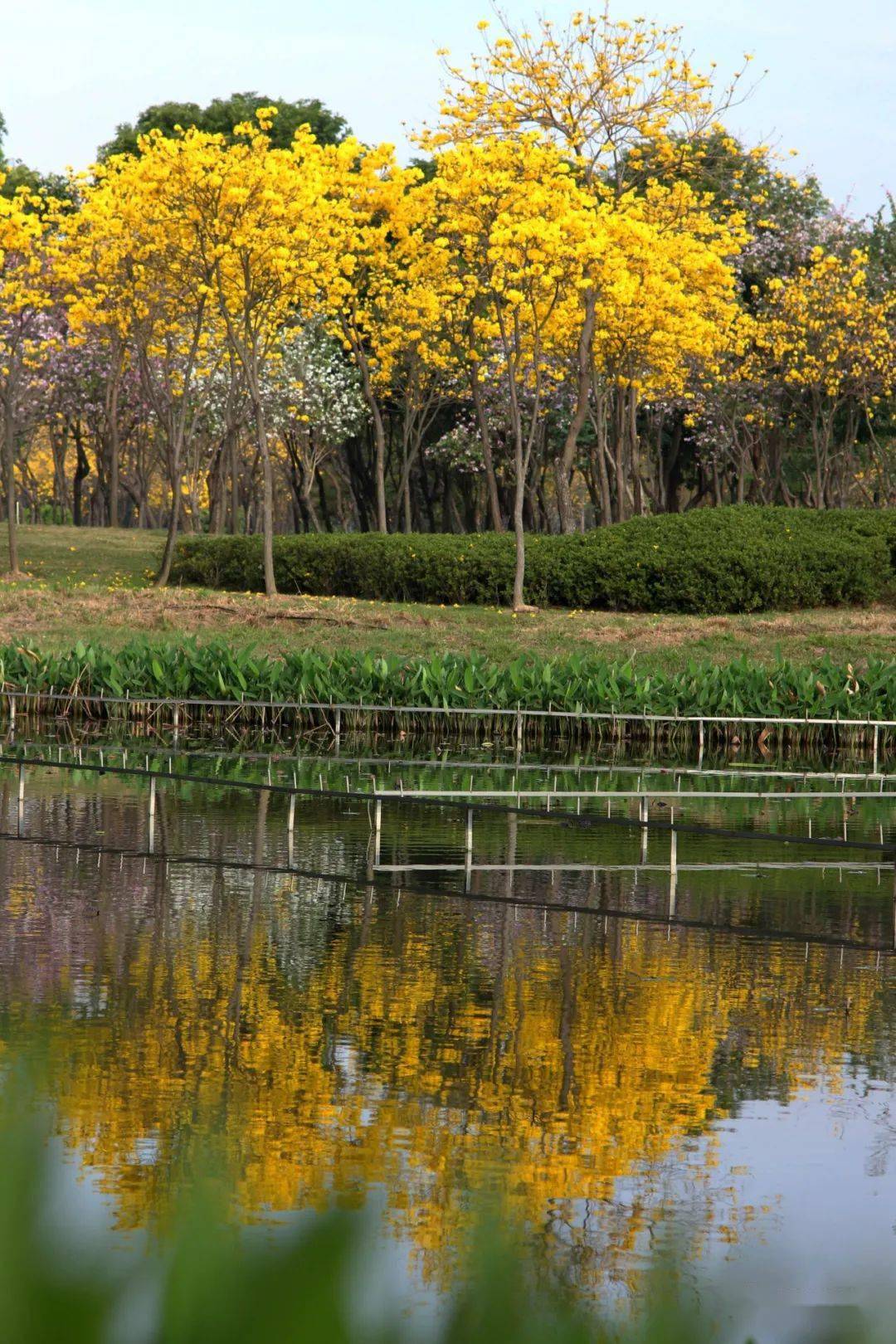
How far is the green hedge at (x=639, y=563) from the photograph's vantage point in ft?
103

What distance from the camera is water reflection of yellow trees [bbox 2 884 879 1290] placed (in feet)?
19.3

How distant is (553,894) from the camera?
39.4 feet

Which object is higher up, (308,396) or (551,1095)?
(308,396)

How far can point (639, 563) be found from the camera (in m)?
31.2

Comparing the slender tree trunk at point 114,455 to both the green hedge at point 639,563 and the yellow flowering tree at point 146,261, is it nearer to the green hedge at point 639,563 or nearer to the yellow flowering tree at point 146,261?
the yellow flowering tree at point 146,261

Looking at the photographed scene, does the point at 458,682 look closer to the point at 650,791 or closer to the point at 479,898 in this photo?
the point at 650,791

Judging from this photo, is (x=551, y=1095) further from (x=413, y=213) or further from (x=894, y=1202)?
(x=413, y=213)

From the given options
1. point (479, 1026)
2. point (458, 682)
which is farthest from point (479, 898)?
point (458, 682)

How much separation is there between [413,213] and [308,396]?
45.1 feet

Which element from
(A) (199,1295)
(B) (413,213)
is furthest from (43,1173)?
(B) (413,213)

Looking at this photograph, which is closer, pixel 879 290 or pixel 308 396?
pixel 879 290

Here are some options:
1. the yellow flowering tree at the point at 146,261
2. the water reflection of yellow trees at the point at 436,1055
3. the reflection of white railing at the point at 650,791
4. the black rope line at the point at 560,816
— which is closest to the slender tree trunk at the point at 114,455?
the yellow flowering tree at the point at 146,261

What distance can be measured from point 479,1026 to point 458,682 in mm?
15673

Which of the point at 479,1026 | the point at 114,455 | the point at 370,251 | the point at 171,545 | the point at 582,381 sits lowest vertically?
the point at 479,1026
